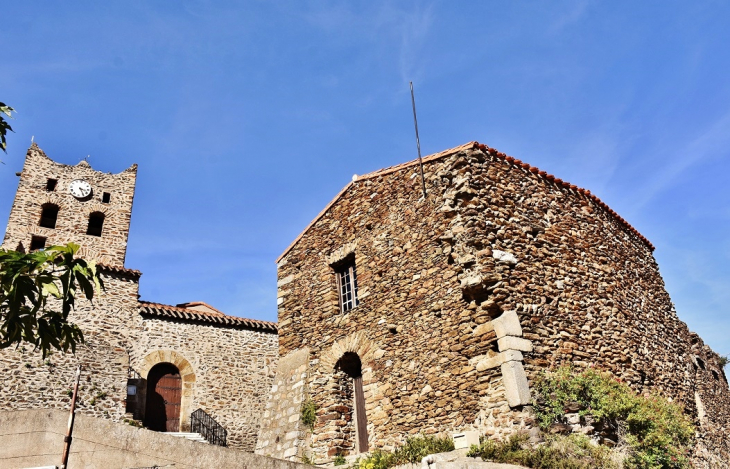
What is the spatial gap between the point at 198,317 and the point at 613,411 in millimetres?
14097

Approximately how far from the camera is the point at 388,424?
34.7 ft

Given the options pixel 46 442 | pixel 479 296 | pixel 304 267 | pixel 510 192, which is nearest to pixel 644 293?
pixel 510 192

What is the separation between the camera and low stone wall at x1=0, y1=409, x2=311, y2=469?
7906 mm

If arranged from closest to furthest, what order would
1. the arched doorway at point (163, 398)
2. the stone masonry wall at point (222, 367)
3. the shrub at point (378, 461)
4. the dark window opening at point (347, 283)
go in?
the shrub at point (378, 461) < the dark window opening at point (347, 283) < the arched doorway at point (163, 398) < the stone masonry wall at point (222, 367)

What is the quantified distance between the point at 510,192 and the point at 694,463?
22.9 feet

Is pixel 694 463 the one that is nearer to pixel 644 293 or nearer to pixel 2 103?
pixel 644 293

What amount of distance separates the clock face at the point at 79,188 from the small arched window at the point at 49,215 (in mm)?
1016

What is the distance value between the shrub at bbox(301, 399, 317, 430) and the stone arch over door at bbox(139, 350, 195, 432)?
6962 millimetres

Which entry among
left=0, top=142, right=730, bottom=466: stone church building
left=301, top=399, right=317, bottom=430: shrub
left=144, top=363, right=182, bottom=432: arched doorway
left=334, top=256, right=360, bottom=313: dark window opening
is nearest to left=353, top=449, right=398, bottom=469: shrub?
left=0, top=142, right=730, bottom=466: stone church building

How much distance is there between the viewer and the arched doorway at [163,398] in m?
17.5

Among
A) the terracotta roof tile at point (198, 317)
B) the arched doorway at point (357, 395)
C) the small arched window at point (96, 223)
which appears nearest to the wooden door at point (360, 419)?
the arched doorway at point (357, 395)

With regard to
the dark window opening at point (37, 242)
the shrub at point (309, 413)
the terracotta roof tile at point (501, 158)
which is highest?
the dark window opening at point (37, 242)

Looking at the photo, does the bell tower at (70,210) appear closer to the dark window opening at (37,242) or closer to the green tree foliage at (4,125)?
the dark window opening at (37,242)

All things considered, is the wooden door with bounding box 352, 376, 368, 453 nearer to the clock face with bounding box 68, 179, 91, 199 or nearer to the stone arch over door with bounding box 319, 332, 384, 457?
the stone arch over door with bounding box 319, 332, 384, 457
